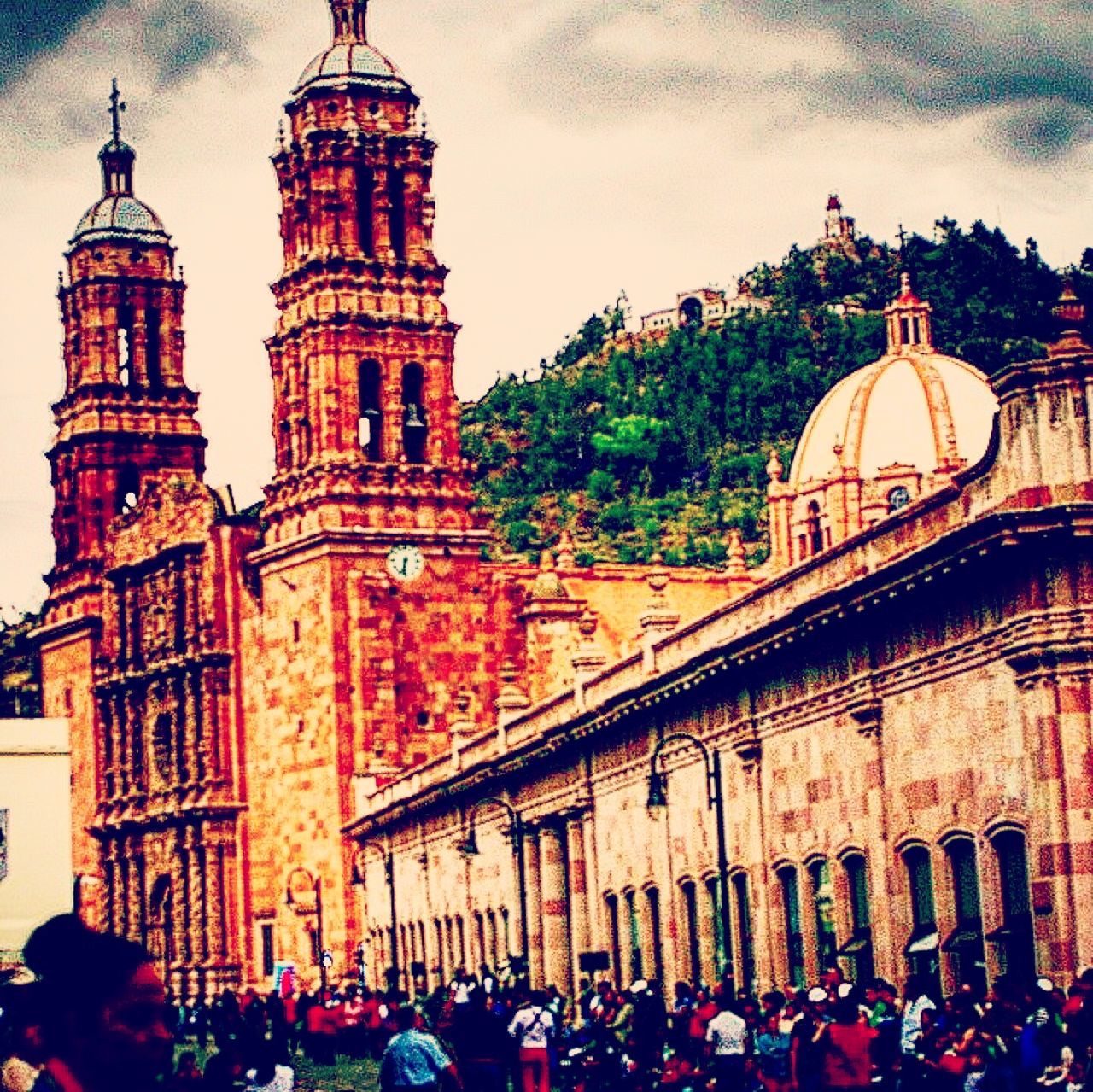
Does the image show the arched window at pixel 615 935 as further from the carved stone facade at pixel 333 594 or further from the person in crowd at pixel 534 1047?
the person in crowd at pixel 534 1047

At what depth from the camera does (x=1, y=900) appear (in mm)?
73438

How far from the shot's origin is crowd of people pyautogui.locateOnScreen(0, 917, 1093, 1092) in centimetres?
770

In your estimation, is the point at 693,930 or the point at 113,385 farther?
the point at 113,385

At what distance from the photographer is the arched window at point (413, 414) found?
84.1 meters

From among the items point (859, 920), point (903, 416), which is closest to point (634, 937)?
point (859, 920)

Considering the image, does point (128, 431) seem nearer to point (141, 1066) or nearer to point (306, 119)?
point (306, 119)

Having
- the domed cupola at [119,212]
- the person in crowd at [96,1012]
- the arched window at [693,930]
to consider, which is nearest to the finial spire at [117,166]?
the domed cupola at [119,212]

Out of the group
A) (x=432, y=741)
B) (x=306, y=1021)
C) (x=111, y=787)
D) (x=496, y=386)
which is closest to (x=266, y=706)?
(x=432, y=741)

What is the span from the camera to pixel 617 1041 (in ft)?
132

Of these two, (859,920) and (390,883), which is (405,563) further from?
(859,920)

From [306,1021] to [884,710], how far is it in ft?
60.2

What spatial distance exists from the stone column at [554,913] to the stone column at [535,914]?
244 millimetres

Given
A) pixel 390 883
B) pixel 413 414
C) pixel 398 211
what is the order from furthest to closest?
pixel 398 211 < pixel 413 414 < pixel 390 883

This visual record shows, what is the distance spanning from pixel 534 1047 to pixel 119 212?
72.0 meters
